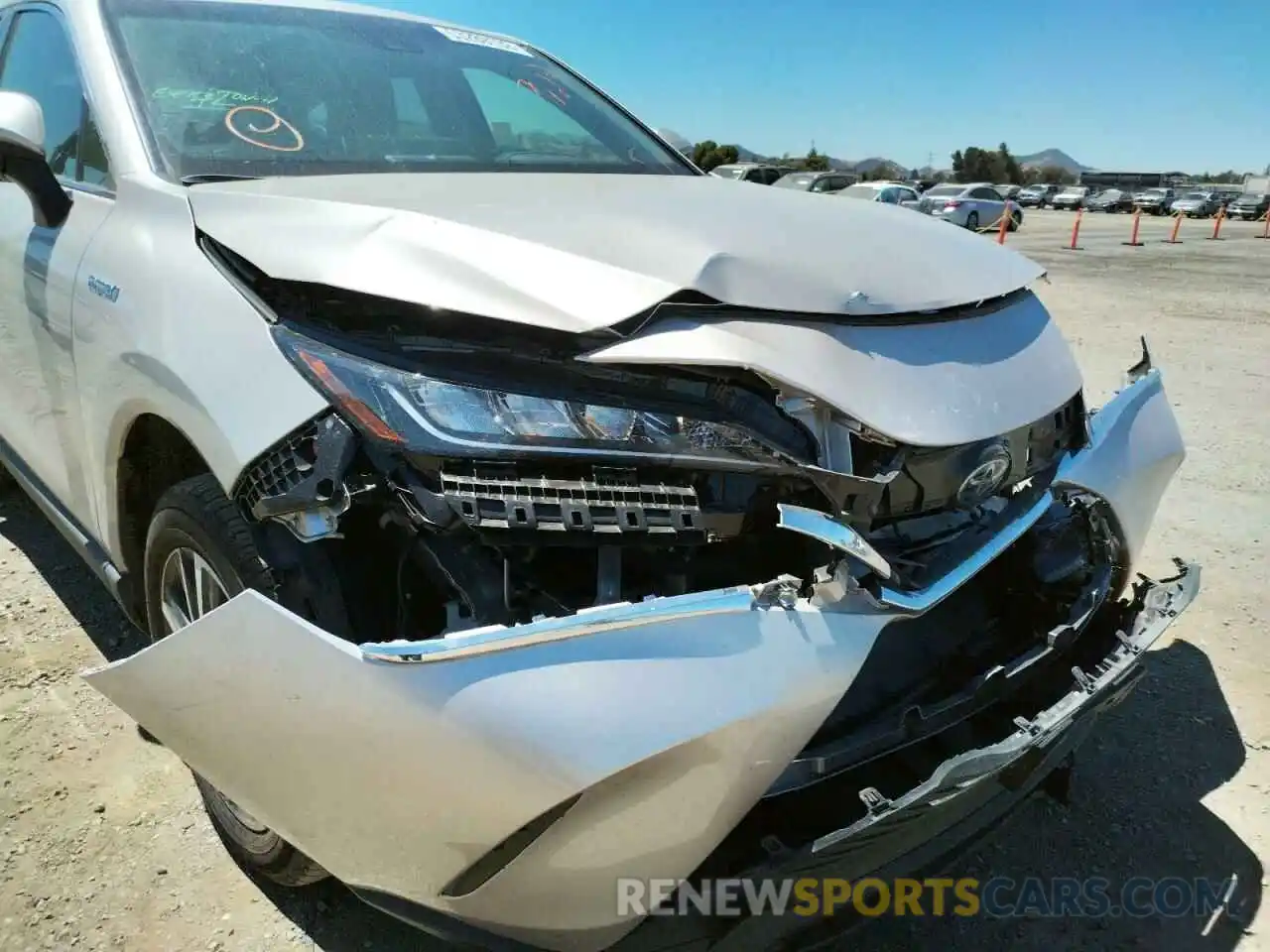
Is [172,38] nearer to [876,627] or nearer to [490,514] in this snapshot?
[490,514]

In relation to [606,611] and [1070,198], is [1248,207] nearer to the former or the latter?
[1070,198]

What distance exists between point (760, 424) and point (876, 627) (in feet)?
1.23

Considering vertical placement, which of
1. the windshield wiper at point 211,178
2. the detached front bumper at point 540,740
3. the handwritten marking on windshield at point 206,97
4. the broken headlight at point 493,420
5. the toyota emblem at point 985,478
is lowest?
the detached front bumper at point 540,740

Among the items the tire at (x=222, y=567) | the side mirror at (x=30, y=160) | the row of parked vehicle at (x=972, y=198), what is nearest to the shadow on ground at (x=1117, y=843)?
the tire at (x=222, y=567)

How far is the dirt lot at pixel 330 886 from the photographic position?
6.70 ft

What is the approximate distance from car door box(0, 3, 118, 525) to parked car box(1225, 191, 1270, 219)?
157 feet

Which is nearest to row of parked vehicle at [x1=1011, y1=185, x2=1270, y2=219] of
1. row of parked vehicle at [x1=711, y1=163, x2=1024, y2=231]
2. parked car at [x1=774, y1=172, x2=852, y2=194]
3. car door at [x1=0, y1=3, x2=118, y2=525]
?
row of parked vehicle at [x1=711, y1=163, x2=1024, y2=231]

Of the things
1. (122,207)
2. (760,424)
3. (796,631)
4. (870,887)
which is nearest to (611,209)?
(760,424)

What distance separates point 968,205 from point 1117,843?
1154 inches

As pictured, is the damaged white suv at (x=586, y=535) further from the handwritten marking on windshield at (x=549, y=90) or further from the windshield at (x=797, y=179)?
the windshield at (x=797, y=179)

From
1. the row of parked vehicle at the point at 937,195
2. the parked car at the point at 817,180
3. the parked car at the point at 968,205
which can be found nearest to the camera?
the row of parked vehicle at the point at 937,195

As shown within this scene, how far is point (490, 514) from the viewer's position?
4.63 feet

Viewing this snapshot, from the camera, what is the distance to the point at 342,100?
2.56 m

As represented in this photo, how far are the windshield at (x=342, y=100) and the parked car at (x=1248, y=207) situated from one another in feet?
153
